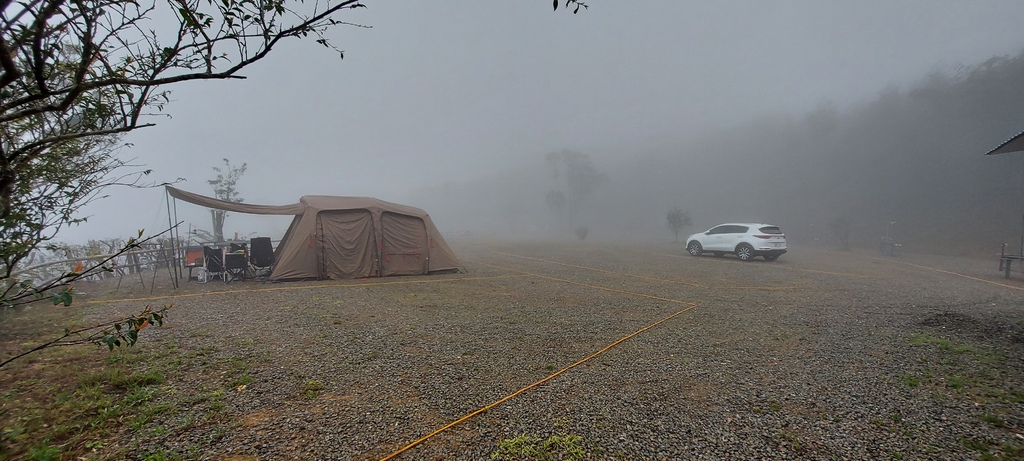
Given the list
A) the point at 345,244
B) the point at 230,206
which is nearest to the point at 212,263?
the point at 230,206

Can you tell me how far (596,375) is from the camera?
161 inches

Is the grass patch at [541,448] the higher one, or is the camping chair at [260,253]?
the camping chair at [260,253]

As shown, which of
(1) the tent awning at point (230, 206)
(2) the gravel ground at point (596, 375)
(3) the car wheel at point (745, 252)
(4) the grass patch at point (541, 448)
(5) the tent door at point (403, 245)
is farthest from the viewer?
(3) the car wheel at point (745, 252)

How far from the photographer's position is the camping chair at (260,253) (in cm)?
1022

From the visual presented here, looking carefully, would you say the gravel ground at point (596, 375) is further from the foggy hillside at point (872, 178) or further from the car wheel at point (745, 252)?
the foggy hillside at point (872, 178)

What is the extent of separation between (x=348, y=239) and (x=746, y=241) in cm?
1481

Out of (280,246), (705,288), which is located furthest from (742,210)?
(280,246)

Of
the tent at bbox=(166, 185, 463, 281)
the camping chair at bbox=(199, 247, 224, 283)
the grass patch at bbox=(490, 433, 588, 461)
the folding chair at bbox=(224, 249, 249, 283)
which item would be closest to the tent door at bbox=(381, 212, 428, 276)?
the tent at bbox=(166, 185, 463, 281)

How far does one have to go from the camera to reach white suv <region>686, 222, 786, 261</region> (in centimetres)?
1509

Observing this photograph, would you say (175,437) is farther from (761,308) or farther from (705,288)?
(705,288)

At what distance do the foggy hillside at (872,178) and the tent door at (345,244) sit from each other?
27787mm

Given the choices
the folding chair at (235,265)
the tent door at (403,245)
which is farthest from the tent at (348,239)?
the folding chair at (235,265)

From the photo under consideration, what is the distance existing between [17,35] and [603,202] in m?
73.4

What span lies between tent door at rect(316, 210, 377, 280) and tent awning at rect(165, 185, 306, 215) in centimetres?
83
